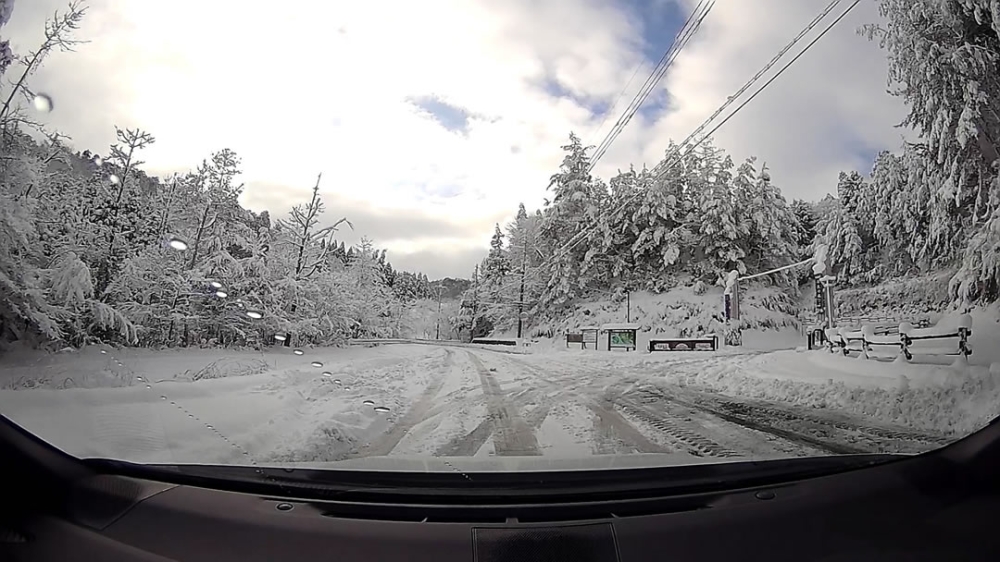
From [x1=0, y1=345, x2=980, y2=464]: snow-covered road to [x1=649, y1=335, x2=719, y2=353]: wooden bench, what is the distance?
62 mm

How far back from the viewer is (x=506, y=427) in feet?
8.75

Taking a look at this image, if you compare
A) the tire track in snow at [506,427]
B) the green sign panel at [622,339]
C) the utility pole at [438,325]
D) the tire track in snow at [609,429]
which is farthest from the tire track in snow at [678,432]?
the utility pole at [438,325]

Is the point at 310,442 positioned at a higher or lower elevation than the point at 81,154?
lower

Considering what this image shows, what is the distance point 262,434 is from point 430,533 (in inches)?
42.3

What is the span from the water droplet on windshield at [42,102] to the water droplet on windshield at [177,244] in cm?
66

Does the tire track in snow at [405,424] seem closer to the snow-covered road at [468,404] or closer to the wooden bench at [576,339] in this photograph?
the snow-covered road at [468,404]

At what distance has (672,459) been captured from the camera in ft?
7.67

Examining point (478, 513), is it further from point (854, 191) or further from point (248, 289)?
point (854, 191)

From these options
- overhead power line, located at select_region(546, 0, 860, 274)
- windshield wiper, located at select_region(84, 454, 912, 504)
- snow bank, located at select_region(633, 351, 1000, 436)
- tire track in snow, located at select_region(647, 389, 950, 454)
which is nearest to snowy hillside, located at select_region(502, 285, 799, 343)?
snow bank, located at select_region(633, 351, 1000, 436)

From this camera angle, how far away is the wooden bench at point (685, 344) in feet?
10.7


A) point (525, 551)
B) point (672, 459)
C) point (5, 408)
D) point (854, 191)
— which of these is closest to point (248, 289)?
point (5, 408)

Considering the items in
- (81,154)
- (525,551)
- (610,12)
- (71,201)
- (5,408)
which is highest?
(610,12)

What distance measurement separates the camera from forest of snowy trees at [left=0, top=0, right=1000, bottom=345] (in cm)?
212

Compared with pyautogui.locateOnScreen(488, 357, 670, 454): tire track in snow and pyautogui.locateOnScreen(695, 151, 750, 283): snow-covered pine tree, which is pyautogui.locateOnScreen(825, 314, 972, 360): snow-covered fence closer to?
pyautogui.locateOnScreen(695, 151, 750, 283): snow-covered pine tree
